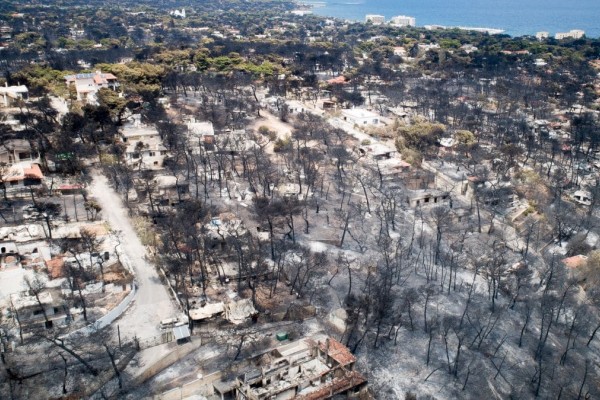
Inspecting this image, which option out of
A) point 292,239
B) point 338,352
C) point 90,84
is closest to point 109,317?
point 338,352

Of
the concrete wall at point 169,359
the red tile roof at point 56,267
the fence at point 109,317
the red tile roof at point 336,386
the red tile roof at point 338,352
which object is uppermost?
the red tile roof at point 56,267

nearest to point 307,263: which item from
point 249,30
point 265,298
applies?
point 265,298

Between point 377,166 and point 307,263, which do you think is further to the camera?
point 377,166

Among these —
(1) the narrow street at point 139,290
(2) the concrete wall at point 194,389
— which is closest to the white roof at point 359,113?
(1) the narrow street at point 139,290

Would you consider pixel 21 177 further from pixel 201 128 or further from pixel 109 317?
pixel 109 317

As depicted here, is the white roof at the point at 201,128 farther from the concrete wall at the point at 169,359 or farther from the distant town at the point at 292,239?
the concrete wall at the point at 169,359

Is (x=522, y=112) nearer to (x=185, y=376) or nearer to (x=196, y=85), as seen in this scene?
(x=196, y=85)
